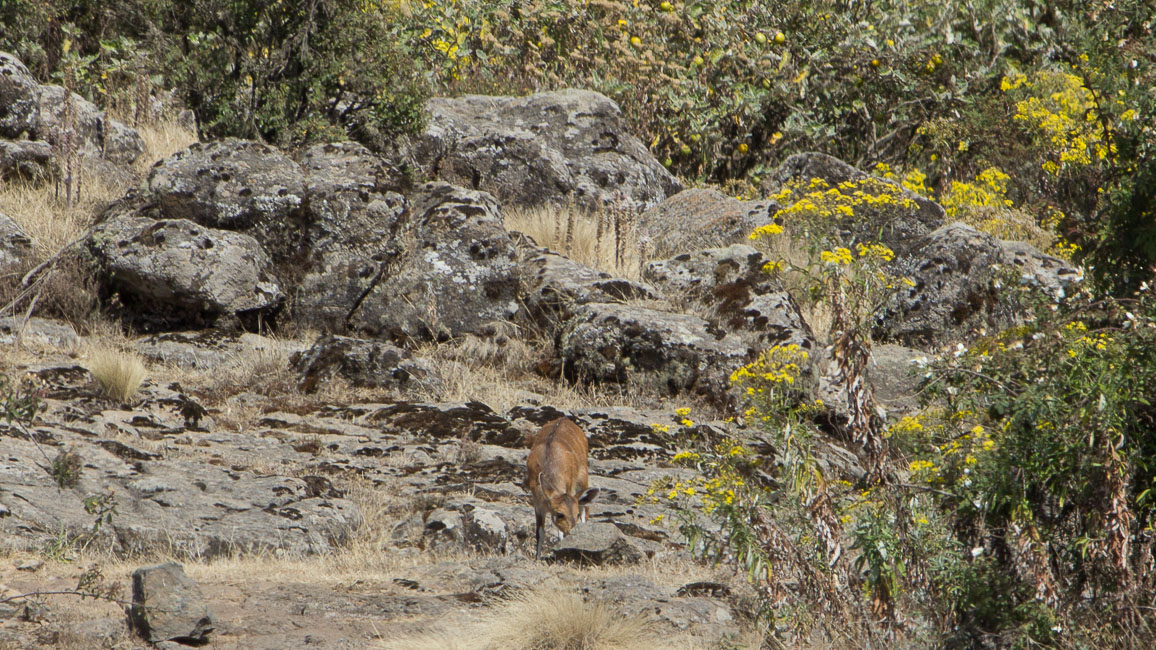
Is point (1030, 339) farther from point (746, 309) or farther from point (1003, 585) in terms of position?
point (746, 309)

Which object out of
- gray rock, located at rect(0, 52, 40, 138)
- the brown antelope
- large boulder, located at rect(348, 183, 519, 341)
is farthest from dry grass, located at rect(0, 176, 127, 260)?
the brown antelope

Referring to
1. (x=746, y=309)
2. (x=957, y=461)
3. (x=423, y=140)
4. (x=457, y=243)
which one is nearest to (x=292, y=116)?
(x=423, y=140)

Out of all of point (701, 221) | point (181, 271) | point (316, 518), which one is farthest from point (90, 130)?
point (316, 518)

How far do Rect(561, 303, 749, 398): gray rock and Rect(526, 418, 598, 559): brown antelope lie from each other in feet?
9.81

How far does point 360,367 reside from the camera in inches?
411

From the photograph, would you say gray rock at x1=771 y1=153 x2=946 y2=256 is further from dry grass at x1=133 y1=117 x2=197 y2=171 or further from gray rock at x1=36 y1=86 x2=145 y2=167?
gray rock at x1=36 y1=86 x2=145 y2=167

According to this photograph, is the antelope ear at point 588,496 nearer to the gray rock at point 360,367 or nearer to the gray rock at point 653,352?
the gray rock at point 360,367

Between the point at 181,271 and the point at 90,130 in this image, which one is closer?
the point at 181,271

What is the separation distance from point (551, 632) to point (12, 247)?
833cm

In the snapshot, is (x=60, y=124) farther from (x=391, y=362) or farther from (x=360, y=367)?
(x=391, y=362)

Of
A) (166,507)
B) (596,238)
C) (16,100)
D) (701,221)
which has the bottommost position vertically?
(166,507)

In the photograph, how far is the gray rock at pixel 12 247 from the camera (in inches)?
441

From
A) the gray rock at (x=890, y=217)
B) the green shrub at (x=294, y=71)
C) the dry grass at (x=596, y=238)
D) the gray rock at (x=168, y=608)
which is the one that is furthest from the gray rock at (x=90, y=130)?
the gray rock at (x=168, y=608)

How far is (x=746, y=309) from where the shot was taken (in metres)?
11.6
